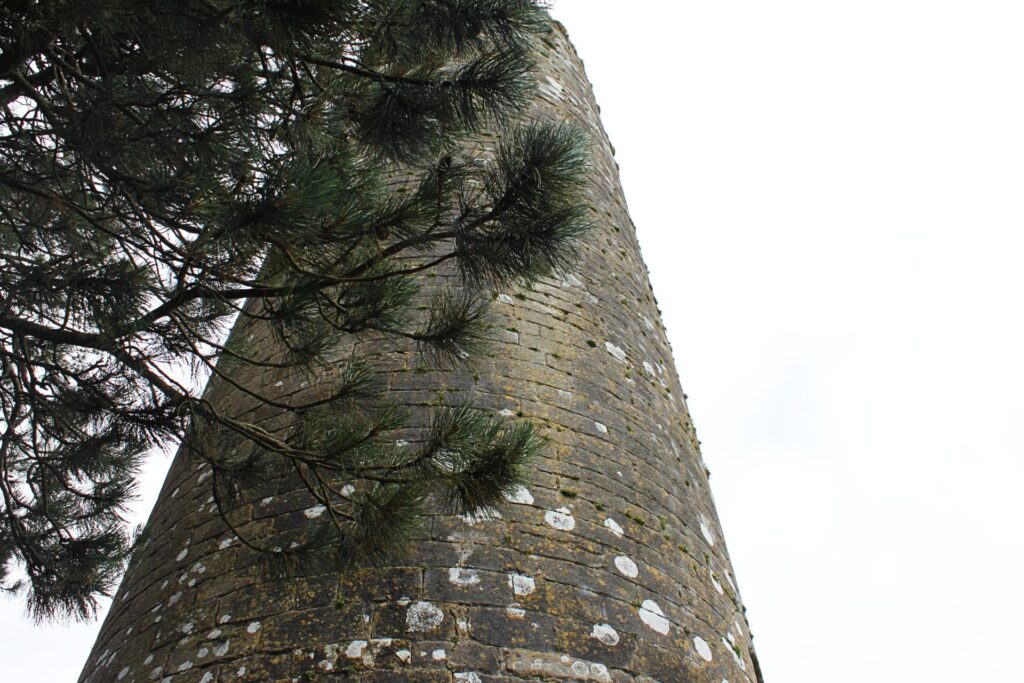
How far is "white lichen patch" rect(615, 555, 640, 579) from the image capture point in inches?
139

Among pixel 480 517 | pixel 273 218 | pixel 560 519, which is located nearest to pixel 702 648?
pixel 560 519

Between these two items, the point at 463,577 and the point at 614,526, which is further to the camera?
the point at 614,526

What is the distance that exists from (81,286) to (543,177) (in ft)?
4.70

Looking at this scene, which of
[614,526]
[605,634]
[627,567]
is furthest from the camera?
[614,526]

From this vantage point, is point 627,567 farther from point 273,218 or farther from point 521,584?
point 273,218

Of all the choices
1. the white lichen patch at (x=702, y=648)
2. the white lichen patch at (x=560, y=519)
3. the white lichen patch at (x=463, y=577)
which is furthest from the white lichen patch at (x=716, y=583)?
the white lichen patch at (x=463, y=577)

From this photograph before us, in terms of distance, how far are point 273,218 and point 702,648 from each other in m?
2.32

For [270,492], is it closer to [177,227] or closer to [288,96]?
[177,227]

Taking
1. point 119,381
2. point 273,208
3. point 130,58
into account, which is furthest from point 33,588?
point 273,208

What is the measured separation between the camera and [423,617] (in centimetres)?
310

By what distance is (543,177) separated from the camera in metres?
2.82

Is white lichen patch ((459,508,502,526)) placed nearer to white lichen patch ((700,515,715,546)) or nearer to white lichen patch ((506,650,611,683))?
white lichen patch ((506,650,611,683))

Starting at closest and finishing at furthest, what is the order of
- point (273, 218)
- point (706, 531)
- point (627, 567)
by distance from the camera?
point (273, 218) → point (627, 567) → point (706, 531)

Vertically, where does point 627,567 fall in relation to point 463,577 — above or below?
above
